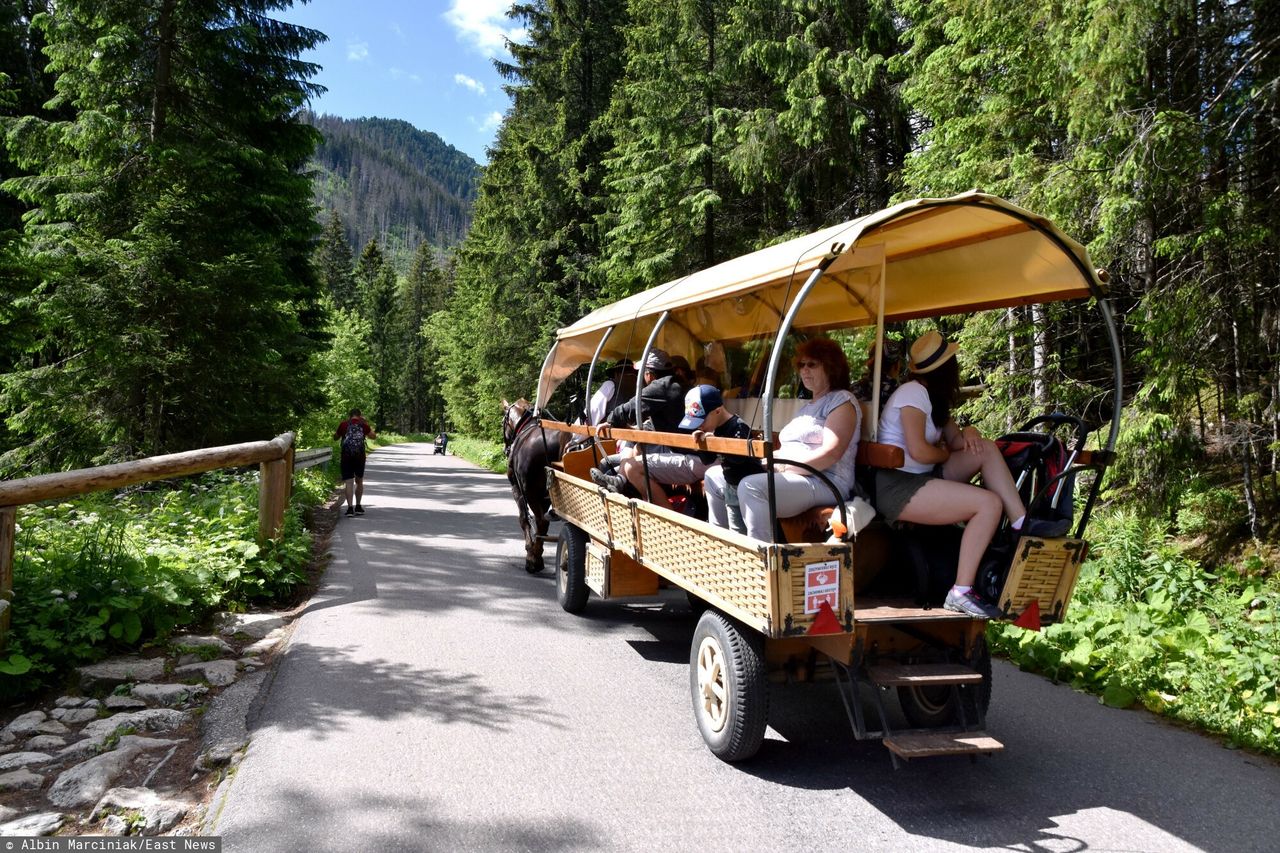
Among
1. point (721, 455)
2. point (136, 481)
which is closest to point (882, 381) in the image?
point (721, 455)

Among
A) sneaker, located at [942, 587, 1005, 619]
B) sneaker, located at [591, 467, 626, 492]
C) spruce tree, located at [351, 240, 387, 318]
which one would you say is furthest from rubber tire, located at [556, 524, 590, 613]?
spruce tree, located at [351, 240, 387, 318]

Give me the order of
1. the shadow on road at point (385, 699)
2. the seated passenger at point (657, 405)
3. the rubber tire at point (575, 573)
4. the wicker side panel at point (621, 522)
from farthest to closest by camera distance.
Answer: the rubber tire at point (575, 573)
the seated passenger at point (657, 405)
the wicker side panel at point (621, 522)
the shadow on road at point (385, 699)

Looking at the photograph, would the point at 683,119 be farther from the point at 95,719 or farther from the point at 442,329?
the point at 442,329

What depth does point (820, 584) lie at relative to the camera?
3.58 meters

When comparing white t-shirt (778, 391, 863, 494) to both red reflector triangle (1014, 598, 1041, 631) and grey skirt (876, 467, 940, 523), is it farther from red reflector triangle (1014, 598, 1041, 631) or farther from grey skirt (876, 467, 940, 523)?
red reflector triangle (1014, 598, 1041, 631)

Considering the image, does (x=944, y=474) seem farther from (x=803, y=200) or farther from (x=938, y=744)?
(x=803, y=200)

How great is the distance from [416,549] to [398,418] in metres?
80.8

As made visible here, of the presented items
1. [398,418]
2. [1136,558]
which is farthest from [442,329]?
[1136,558]

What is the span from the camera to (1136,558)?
7.26 metres

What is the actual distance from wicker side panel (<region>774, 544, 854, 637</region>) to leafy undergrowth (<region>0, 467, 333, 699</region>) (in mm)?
4305

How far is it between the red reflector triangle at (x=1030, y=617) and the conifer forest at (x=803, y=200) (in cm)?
157

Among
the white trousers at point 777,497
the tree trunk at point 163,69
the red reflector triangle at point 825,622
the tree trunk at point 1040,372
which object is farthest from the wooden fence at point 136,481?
the tree trunk at point 1040,372

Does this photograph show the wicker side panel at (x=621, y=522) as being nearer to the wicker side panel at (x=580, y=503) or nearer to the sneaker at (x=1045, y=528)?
the wicker side panel at (x=580, y=503)

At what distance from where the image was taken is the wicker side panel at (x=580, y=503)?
6.32m
